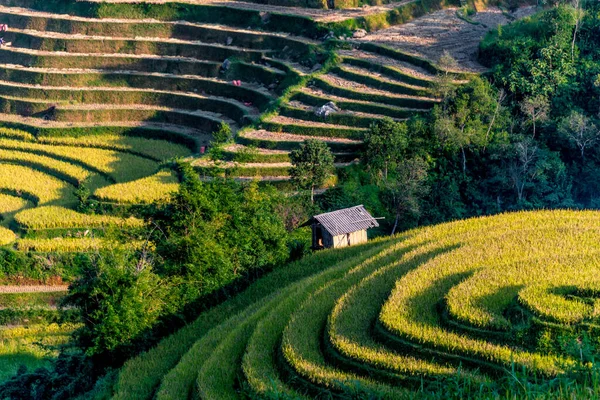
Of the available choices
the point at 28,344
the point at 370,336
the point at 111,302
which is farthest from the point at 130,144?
the point at 370,336

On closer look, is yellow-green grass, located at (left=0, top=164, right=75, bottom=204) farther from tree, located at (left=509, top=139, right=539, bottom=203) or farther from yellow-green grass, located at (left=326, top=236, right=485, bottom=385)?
yellow-green grass, located at (left=326, top=236, right=485, bottom=385)

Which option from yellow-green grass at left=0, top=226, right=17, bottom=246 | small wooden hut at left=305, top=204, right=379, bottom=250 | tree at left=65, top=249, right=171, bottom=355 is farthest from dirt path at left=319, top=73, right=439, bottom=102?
tree at left=65, top=249, right=171, bottom=355

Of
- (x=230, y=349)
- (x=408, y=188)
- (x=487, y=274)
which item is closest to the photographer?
(x=487, y=274)

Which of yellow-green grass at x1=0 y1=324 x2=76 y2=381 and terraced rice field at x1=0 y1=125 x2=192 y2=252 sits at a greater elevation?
terraced rice field at x1=0 y1=125 x2=192 y2=252

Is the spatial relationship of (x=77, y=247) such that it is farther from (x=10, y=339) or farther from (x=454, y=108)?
(x=454, y=108)

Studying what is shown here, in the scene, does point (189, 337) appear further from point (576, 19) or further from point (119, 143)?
point (576, 19)
